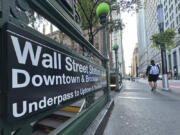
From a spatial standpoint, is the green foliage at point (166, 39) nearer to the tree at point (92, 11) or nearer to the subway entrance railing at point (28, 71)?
the tree at point (92, 11)

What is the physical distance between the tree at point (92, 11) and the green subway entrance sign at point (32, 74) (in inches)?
256

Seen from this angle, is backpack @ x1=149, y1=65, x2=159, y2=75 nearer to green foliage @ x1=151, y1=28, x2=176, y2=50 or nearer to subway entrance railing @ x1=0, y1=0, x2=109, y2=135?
green foliage @ x1=151, y1=28, x2=176, y2=50

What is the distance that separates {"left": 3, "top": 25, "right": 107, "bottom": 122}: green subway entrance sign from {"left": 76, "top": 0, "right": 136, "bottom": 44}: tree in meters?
6.49

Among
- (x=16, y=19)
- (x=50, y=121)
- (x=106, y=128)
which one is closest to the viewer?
(x=16, y=19)

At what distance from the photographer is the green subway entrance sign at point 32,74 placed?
0.62 metres

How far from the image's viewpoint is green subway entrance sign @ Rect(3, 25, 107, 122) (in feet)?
2.02

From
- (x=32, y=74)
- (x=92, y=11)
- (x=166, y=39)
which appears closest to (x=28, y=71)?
(x=32, y=74)

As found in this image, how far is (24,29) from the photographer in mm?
724

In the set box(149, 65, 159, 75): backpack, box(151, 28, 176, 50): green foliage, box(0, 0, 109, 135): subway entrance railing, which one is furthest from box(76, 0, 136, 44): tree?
box(0, 0, 109, 135): subway entrance railing

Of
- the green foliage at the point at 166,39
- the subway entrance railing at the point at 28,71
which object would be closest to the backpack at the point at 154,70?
the green foliage at the point at 166,39

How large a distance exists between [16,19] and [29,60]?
28cm

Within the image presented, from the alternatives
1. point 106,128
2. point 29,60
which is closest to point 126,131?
point 106,128

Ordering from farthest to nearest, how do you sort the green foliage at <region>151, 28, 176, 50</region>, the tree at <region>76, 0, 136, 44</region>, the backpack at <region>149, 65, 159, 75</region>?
the tree at <region>76, 0, 136, 44</region>, the green foliage at <region>151, 28, 176, 50</region>, the backpack at <region>149, 65, 159, 75</region>

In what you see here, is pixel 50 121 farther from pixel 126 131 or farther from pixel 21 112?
pixel 21 112
